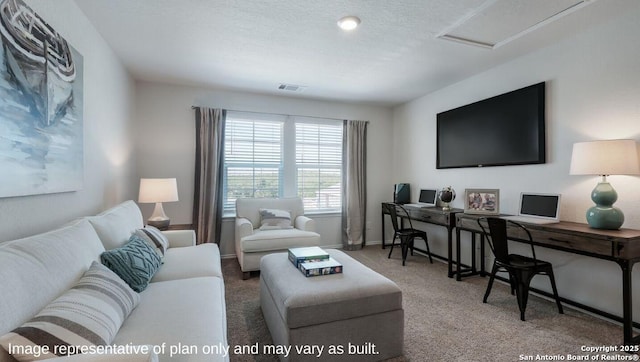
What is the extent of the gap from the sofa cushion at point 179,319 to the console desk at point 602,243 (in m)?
2.50

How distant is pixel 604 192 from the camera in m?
2.13

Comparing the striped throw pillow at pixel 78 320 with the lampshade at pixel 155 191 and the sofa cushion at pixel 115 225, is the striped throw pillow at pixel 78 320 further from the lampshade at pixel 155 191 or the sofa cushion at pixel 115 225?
the lampshade at pixel 155 191

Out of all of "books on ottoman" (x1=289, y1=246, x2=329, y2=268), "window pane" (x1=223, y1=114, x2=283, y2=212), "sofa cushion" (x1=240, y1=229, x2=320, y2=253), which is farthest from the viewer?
"window pane" (x1=223, y1=114, x2=283, y2=212)

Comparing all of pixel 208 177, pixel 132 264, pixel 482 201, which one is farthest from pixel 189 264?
pixel 482 201

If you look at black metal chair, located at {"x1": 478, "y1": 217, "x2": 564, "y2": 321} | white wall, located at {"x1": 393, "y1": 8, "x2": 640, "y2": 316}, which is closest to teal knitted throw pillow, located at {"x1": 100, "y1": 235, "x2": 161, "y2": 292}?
black metal chair, located at {"x1": 478, "y1": 217, "x2": 564, "y2": 321}

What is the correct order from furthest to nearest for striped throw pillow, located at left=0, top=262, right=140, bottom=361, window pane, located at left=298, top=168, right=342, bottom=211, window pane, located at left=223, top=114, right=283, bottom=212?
window pane, located at left=298, top=168, right=342, bottom=211 < window pane, located at left=223, top=114, right=283, bottom=212 < striped throw pillow, located at left=0, top=262, right=140, bottom=361

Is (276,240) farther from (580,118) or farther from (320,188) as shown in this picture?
(580,118)

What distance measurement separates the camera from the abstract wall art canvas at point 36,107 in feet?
4.46

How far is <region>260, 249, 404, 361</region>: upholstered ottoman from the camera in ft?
5.25

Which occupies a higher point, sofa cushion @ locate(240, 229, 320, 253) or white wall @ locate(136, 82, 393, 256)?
white wall @ locate(136, 82, 393, 256)

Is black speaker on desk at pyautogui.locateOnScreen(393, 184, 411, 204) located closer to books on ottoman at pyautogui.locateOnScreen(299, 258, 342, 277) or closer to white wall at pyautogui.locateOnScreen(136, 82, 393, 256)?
white wall at pyautogui.locateOnScreen(136, 82, 393, 256)

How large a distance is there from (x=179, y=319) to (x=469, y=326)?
206cm

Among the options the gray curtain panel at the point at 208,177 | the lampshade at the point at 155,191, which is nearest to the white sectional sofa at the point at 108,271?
the lampshade at the point at 155,191

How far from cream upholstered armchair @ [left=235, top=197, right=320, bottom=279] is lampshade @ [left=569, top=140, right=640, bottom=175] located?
261cm
